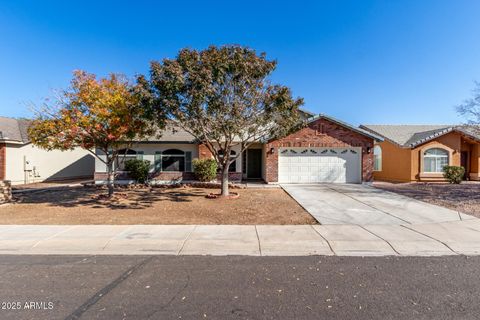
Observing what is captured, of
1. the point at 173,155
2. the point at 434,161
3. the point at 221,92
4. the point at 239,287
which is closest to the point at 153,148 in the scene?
the point at 173,155

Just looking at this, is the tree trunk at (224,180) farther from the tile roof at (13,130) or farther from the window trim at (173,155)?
the tile roof at (13,130)

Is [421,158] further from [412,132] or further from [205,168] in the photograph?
[205,168]

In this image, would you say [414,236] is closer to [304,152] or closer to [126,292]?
[126,292]

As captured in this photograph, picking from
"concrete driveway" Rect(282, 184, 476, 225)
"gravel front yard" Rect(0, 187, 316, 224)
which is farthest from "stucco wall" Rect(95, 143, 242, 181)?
"concrete driveway" Rect(282, 184, 476, 225)

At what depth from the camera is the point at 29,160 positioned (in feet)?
62.5

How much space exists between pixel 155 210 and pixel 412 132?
875 inches

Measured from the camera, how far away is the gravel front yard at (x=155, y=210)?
818 centimetres

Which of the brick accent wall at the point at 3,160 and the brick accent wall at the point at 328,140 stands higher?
the brick accent wall at the point at 328,140

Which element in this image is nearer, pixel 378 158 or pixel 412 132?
pixel 378 158

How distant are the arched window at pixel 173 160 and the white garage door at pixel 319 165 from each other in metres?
6.78

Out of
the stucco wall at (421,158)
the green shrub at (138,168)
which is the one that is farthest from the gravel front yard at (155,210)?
the stucco wall at (421,158)

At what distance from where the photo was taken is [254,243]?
6.04 metres

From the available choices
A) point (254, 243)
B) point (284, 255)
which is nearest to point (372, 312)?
point (284, 255)

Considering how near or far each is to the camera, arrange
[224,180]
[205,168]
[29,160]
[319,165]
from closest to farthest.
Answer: [224,180], [205,168], [319,165], [29,160]
